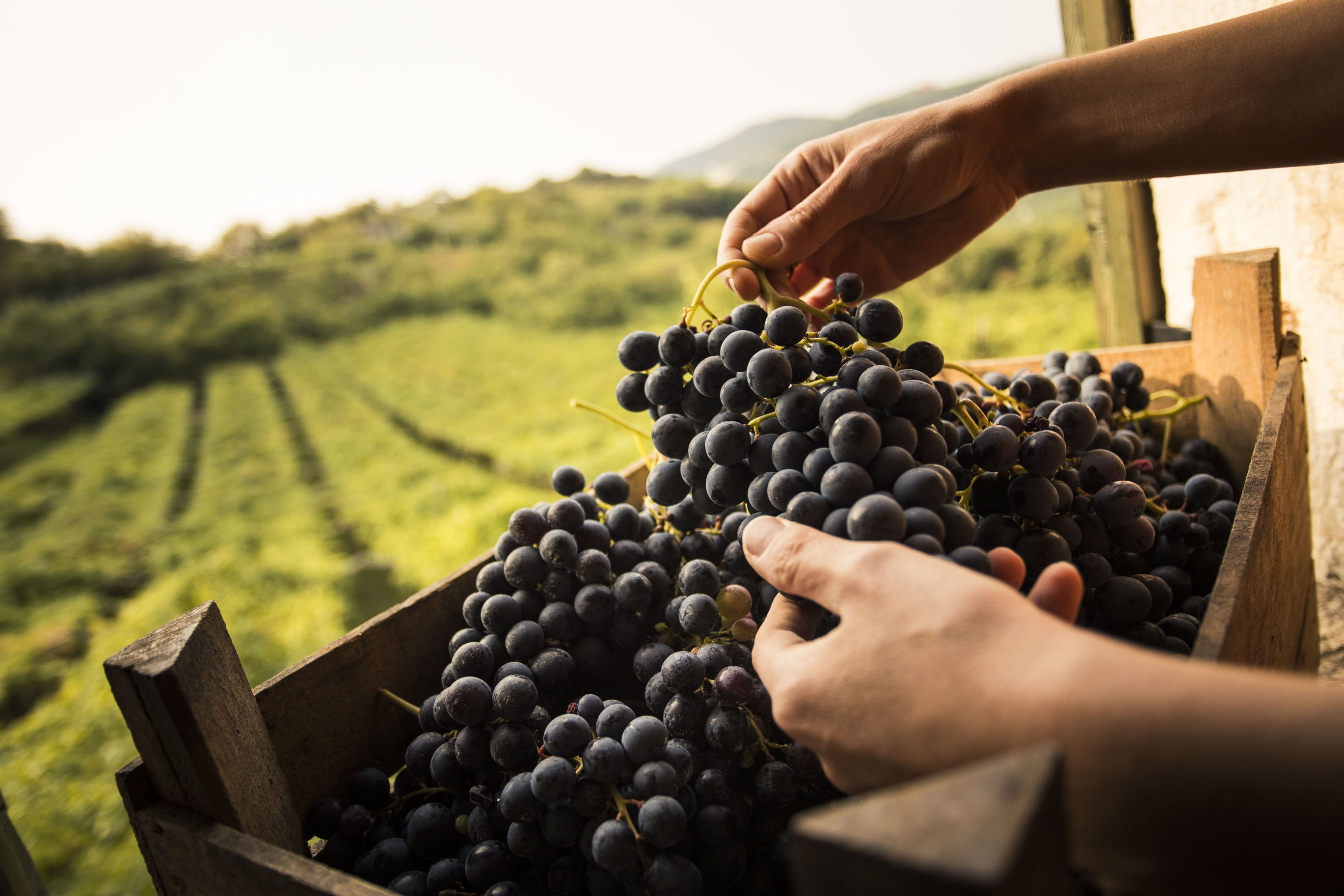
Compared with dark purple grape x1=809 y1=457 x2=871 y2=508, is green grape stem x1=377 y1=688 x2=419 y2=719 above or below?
below

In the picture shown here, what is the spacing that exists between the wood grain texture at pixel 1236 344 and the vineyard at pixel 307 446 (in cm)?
215

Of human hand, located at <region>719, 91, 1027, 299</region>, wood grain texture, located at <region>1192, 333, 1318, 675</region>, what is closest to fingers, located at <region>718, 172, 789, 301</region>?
human hand, located at <region>719, 91, 1027, 299</region>

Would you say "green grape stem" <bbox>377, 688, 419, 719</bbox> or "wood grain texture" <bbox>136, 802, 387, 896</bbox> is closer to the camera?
"wood grain texture" <bbox>136, 802, 387, 896</bbox>

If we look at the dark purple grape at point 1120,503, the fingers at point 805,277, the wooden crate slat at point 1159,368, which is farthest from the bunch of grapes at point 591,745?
the wooden crate slat at point 1159,368

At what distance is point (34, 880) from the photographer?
86 centimetres

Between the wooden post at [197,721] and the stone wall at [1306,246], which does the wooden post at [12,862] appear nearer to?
the wooden post at [197,721]

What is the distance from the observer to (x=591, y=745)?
0.69 metres

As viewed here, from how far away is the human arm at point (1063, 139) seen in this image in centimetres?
92

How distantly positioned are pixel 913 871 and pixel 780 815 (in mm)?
484

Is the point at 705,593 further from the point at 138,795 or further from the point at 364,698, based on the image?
the point at 138,795

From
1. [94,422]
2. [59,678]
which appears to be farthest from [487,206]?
[59,678]

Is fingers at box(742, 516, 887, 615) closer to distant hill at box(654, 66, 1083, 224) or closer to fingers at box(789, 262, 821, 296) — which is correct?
fingers at box(789, 262, 821, 296)

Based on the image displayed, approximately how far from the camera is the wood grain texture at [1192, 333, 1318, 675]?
580 mm

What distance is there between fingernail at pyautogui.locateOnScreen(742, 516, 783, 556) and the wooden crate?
30 centimetres
